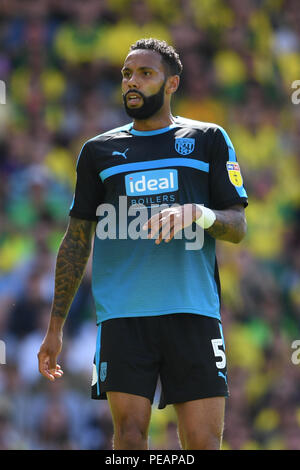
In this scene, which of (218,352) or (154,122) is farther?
(154,122)

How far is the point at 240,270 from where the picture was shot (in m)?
8.98

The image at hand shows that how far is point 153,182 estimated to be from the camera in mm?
3939

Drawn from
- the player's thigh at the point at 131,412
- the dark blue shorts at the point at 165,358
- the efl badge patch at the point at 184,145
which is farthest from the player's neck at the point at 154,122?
the player's thigh at the point at 131,412

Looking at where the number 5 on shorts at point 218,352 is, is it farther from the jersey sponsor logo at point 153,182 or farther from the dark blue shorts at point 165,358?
the jersey sponsor logo at point 153,182

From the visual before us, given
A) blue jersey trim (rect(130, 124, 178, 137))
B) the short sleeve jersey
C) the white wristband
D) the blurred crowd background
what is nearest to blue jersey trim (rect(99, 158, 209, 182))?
the short sleeve jersey

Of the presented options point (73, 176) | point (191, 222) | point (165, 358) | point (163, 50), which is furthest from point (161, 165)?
point (73, 176)

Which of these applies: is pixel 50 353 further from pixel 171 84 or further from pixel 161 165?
pixel 171 84

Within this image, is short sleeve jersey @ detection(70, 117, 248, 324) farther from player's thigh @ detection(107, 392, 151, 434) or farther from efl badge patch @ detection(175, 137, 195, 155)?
player's thigh @ detection(107, 392, 151, 434)

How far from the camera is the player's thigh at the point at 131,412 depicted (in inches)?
143

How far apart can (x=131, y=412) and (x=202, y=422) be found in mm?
325

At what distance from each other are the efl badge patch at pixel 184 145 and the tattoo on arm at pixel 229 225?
0.36 m

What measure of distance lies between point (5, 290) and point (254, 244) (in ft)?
9.80

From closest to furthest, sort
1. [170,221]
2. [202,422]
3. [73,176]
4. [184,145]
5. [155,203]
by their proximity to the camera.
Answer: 1. [170,221]
2. [202,422]
3. [155,203]
4. [184,145]
5. [73,176]
